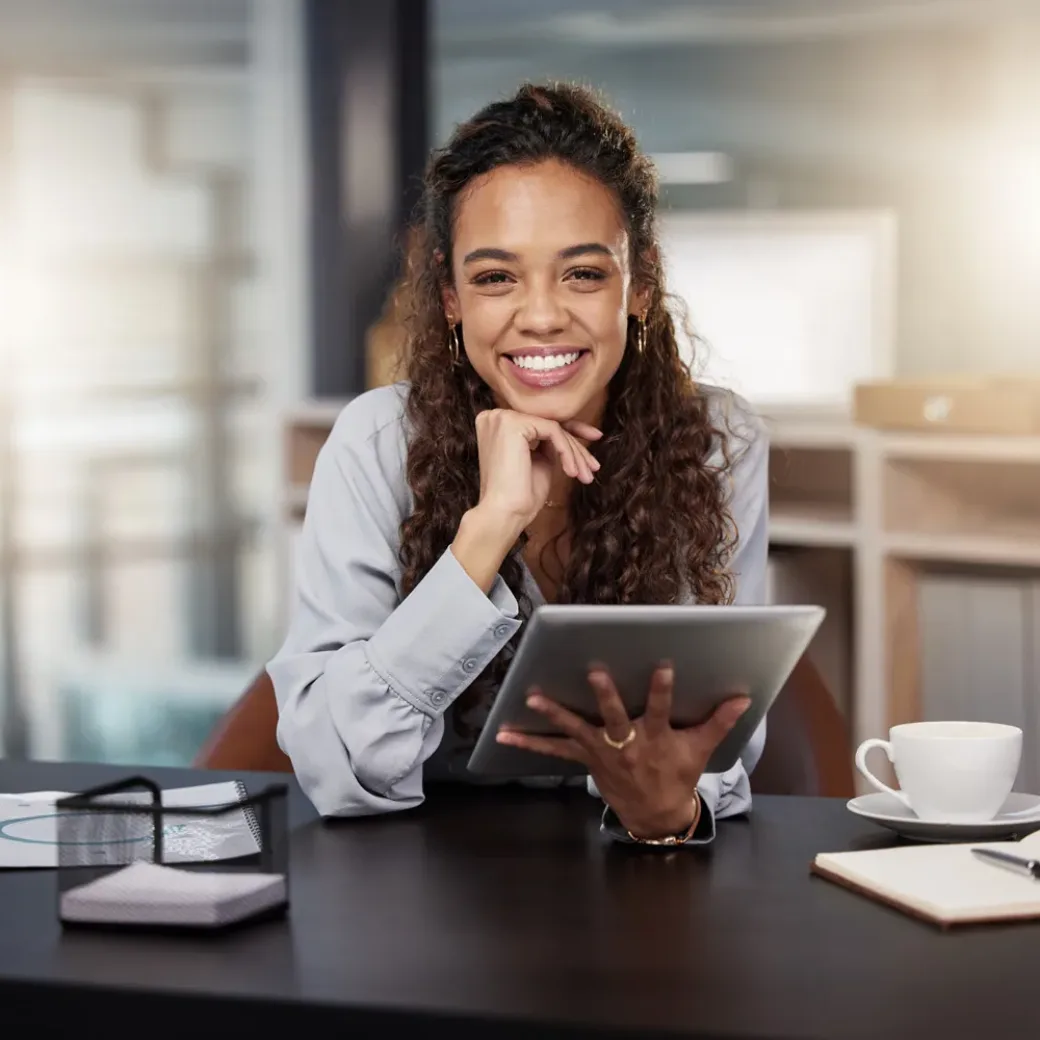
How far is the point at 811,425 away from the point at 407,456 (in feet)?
6.31

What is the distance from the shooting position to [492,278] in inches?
68.4

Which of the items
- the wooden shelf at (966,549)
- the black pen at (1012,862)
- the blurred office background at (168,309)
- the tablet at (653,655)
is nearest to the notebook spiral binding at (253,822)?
the tablet at (653,655)

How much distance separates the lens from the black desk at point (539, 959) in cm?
93

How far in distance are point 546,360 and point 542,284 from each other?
0.08 metres

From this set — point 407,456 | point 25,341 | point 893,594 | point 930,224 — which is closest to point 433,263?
point 407,456

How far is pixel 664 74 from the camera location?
781cm

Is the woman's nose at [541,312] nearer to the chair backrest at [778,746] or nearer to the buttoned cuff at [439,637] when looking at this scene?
the buttoned cuff at [439,637]

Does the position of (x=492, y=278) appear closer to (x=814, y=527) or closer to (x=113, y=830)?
(x=113, y=830)

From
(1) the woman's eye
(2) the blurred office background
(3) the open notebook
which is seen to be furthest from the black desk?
(2) the blurred office background

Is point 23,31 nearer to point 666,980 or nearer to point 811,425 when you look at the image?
point 811,425

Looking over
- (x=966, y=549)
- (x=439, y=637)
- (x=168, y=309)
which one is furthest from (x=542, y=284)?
(x=168, y=309)

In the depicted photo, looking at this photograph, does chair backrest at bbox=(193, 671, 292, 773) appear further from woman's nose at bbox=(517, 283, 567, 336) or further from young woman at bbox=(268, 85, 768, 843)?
woman's nose at bbox=(517, 283, 567, 336)

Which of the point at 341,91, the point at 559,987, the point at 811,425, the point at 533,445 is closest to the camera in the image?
the point at 559,987

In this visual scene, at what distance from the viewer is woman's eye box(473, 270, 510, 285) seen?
5.67 ft
